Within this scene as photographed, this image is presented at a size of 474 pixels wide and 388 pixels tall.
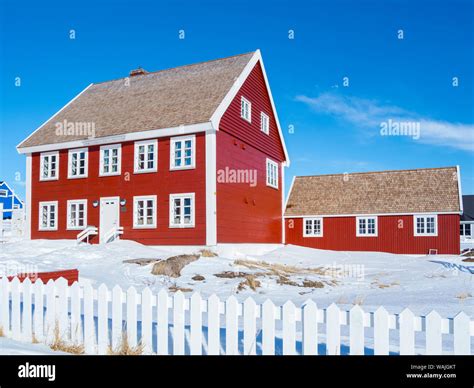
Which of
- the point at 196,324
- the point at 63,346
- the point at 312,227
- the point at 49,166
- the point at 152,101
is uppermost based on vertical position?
the point at 152,101

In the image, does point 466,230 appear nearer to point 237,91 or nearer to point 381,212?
point 381,212

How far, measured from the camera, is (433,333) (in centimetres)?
493

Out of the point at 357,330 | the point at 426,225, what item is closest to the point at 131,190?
the point at 426,225

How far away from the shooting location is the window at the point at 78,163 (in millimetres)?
26203

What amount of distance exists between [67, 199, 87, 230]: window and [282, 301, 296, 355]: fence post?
22061mm

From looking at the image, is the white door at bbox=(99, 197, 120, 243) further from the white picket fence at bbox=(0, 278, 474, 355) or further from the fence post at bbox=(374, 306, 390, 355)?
the fence post at bbox=(374, 306, 390, 355)

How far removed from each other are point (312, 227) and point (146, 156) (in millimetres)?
12715

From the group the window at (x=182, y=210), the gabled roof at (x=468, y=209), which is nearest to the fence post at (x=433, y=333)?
the window at (x=182, y=210)

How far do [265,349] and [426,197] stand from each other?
26.6 meters

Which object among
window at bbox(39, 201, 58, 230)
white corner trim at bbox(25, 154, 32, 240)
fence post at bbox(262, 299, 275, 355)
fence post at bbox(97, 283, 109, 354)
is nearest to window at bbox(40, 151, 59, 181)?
white corner trim at bbox(25, 154, 32, 240)

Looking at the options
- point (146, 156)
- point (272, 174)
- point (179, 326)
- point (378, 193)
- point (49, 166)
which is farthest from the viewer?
point (378, 193)

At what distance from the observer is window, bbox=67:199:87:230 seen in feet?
84.7
